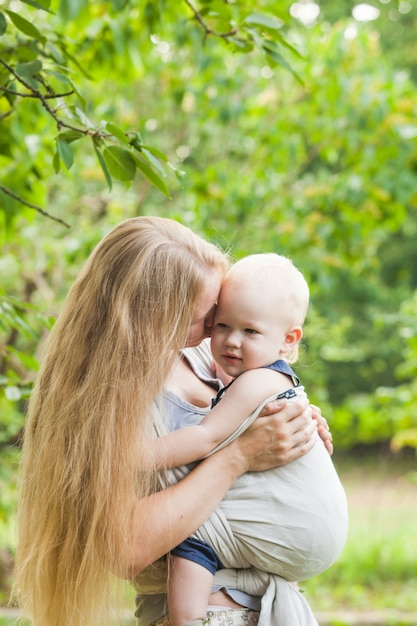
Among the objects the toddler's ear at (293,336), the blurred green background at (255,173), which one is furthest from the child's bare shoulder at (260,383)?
the blurred green background at (255,173)

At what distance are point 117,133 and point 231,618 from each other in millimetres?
1038

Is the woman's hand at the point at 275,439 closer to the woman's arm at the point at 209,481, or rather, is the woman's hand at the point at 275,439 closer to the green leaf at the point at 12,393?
the woman's arm at the point at 209,481

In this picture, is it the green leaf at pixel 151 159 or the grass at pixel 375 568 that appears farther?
the grass at pixel 375 568

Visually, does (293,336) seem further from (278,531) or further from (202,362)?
(278,531)

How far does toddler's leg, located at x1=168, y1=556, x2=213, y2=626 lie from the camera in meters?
1.59

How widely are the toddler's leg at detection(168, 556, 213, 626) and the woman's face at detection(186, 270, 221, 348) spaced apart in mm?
478

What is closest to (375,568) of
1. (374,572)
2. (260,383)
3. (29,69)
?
(374,572)

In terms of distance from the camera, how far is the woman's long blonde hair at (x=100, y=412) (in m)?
1.63

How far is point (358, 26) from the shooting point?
16.0 ft

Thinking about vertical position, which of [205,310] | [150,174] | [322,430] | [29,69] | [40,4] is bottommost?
[322,430]

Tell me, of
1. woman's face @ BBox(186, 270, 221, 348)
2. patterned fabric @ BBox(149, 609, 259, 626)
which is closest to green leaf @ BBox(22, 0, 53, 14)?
woman's face @ BBox(186, 270, 221, 348)

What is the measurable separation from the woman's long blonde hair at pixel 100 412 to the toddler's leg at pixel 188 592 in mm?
115

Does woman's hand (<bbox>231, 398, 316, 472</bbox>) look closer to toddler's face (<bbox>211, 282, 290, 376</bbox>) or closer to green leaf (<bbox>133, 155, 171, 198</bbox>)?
toddler's face (<bbox>211, 282, 290, 376</bbox>)

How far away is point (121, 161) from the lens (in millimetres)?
1784
